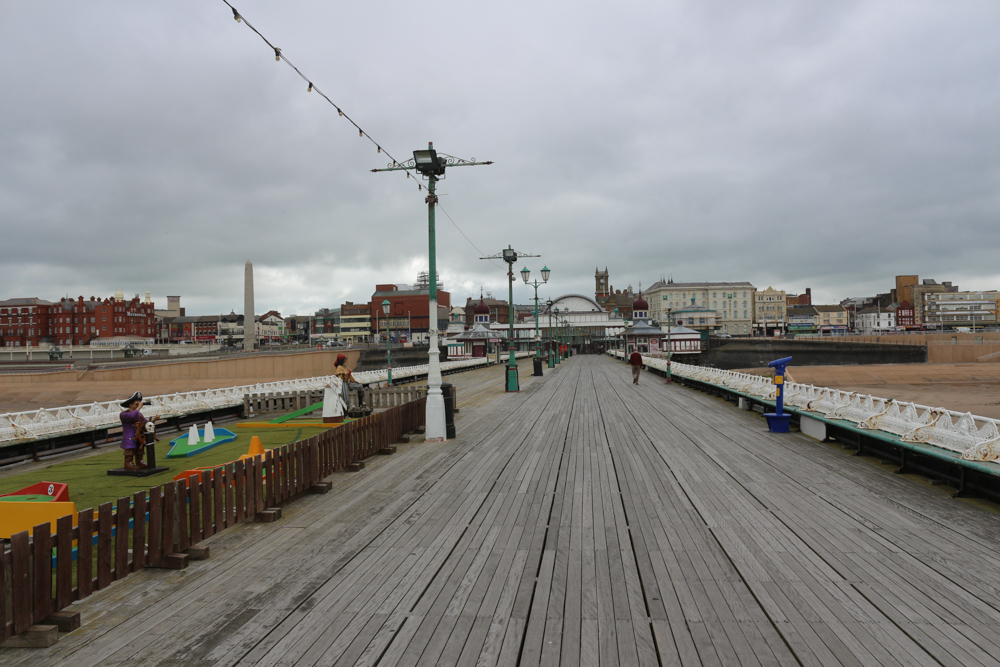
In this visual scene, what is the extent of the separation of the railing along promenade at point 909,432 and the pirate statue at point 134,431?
39.3ft

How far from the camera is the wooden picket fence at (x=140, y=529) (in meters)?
3.92

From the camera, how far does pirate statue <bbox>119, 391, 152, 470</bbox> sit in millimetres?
8719

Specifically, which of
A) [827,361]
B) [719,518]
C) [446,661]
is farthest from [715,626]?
[827,361]

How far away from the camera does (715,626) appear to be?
4129 millimetres

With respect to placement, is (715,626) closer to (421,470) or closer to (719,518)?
(719,518)

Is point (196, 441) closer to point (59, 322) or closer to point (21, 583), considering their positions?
point (21, 583)

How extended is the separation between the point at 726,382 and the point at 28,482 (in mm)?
19839

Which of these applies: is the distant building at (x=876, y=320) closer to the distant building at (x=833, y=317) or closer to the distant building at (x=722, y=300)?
the distant building at (x=833, y=317)

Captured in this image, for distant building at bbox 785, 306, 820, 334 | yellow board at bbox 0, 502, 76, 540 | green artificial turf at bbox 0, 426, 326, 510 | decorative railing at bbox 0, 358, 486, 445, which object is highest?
distant building at bbox 785, 306, 820, 334

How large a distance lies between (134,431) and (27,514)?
3.55 meters

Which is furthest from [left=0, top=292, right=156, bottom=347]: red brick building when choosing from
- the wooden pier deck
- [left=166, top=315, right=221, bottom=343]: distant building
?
the wooden pier deck

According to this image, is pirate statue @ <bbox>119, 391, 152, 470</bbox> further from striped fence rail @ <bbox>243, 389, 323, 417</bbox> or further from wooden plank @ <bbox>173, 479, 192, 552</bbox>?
striped fence rail @ <bbox>243, 389, 323, 417</bbox>

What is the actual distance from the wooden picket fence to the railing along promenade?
8882 mm

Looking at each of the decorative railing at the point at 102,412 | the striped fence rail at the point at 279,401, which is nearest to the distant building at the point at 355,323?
the decorative railing at the point at 102,412
